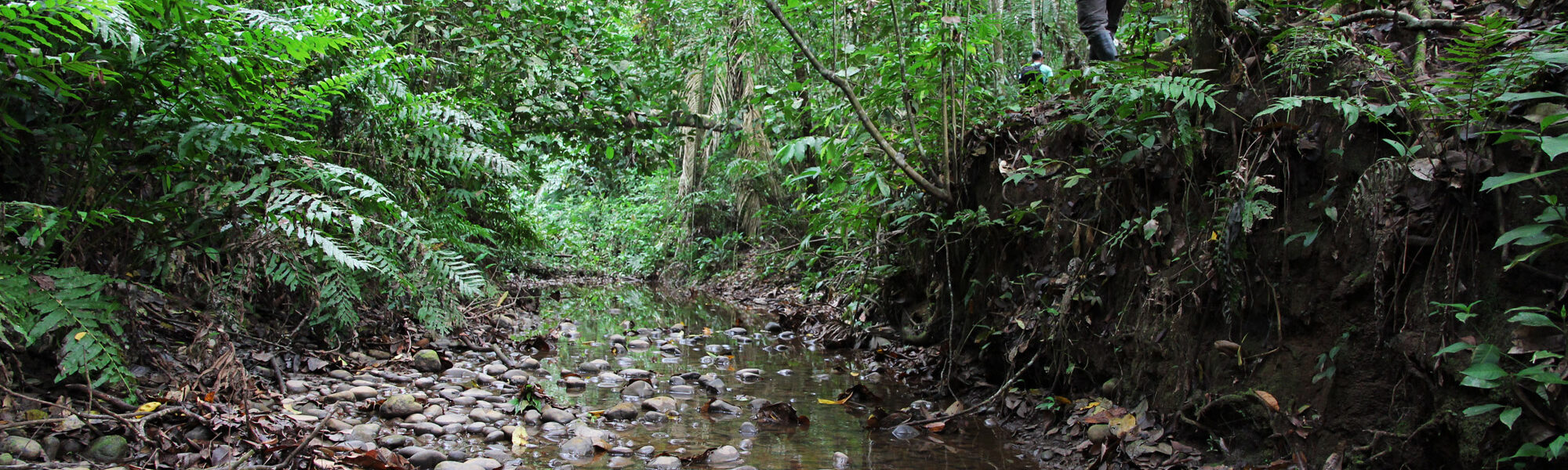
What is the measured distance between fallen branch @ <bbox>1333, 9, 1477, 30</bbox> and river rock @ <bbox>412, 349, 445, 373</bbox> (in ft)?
12.7

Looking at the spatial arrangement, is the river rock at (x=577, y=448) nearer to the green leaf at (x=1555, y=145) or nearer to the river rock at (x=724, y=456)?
the river rock at (x=724, y=456)

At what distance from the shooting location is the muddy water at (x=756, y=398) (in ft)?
9.12

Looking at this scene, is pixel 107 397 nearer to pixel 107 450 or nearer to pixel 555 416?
pixel 107 450

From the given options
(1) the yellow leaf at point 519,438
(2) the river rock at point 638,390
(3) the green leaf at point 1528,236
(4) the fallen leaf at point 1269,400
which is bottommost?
(2) the river rock at point 638,390

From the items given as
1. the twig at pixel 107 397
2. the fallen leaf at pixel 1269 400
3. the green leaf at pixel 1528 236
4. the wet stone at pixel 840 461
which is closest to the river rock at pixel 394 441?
the twig at pixel 107 397

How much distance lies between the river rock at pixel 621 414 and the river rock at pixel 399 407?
711mm

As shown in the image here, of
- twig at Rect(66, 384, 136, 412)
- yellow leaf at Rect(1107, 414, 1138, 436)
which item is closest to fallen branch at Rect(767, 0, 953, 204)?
yellow leaf at Rect(1107, 414, 1138, 436)

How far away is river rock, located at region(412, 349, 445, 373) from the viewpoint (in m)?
3.82

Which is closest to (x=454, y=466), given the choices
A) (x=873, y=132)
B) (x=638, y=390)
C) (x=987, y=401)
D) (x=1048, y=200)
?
(x=638, y=390)

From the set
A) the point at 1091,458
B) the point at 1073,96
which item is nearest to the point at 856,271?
the point at 1073,96

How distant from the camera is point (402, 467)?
2307mm

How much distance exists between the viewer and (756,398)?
3.67 metres

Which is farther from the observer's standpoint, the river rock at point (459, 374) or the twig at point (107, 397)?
the river rock at point (459, 374)

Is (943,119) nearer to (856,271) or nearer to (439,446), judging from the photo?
(856,271)
